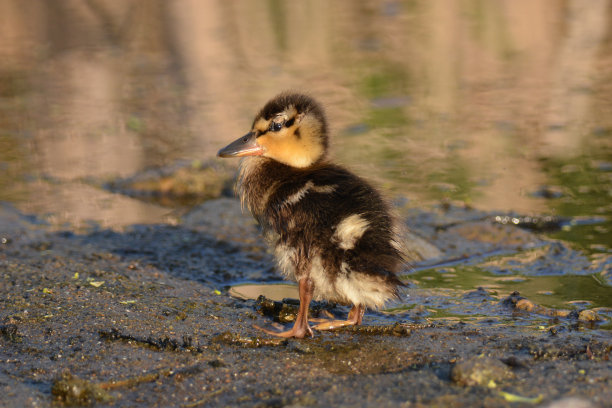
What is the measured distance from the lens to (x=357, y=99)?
10.7 metres

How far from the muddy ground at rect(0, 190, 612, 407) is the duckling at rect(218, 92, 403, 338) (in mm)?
235

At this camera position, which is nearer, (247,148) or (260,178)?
(260,178)

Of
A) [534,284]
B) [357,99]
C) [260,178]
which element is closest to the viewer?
[260,178]

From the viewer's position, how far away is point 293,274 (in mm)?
4293

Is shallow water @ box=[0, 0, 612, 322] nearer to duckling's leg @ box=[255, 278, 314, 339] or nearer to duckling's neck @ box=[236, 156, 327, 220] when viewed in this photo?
duckling's neck @ box=[236, 156, 327, 220]

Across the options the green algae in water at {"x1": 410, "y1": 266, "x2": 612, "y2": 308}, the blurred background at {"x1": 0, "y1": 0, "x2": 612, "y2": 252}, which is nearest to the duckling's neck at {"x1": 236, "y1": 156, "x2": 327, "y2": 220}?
the blurred background at {"x1": 0, "y1": 0, "x2": 612, "y2": 252}

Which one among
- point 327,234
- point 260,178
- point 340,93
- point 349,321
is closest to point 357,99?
point 340,93

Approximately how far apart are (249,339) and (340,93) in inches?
286

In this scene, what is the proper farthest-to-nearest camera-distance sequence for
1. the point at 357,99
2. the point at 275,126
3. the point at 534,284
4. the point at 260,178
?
the point at 357,99, the point at 534,284, the point at 275,126, the point at 260,178

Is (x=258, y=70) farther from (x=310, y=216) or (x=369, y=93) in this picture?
(x=310, y=216)

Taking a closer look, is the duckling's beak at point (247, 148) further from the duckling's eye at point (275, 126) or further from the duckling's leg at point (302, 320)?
the duckling's leg at point (302, 320)

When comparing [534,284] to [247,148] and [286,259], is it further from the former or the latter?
[247,148]

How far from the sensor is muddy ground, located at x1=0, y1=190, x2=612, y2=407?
11.0 ft

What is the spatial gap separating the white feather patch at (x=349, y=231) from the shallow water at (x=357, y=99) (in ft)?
3.57
